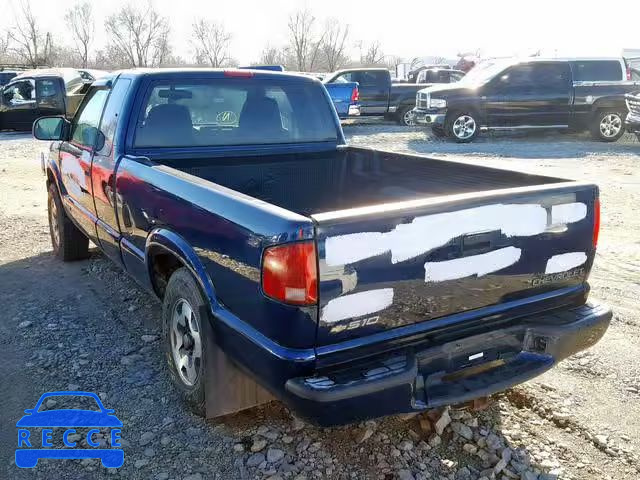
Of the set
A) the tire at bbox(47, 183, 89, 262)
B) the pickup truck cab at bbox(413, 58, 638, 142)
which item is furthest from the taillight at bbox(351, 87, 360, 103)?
the tire at bbox(47, 183, 89, 262)

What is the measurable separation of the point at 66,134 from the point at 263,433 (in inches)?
133

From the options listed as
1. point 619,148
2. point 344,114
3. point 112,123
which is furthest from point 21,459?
point 344,114

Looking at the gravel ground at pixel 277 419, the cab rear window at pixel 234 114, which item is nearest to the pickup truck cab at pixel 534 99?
the gravel ground at pixel 277 419

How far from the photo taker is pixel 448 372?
259 cm

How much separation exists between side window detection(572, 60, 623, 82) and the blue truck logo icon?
1480 cm

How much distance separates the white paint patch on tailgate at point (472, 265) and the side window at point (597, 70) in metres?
14.0

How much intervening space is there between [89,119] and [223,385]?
2755mm

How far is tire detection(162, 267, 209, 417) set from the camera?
9.53 ft

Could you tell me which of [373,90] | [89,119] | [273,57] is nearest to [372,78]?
[373,90]

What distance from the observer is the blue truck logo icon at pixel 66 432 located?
114 inches

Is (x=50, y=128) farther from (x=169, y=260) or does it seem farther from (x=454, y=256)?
(x=454, y=256)

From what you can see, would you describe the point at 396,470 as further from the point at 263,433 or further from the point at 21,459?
the point at 21,459

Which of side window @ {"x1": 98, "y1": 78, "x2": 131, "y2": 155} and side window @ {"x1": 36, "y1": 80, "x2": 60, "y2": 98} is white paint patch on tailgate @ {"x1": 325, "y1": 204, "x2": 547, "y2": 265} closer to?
side window @ {"x1": 98, "y1": 78, "x2": 131, "y2": 155}

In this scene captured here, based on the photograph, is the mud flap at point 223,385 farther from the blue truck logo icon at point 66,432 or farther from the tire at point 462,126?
the tire at point 462,126
